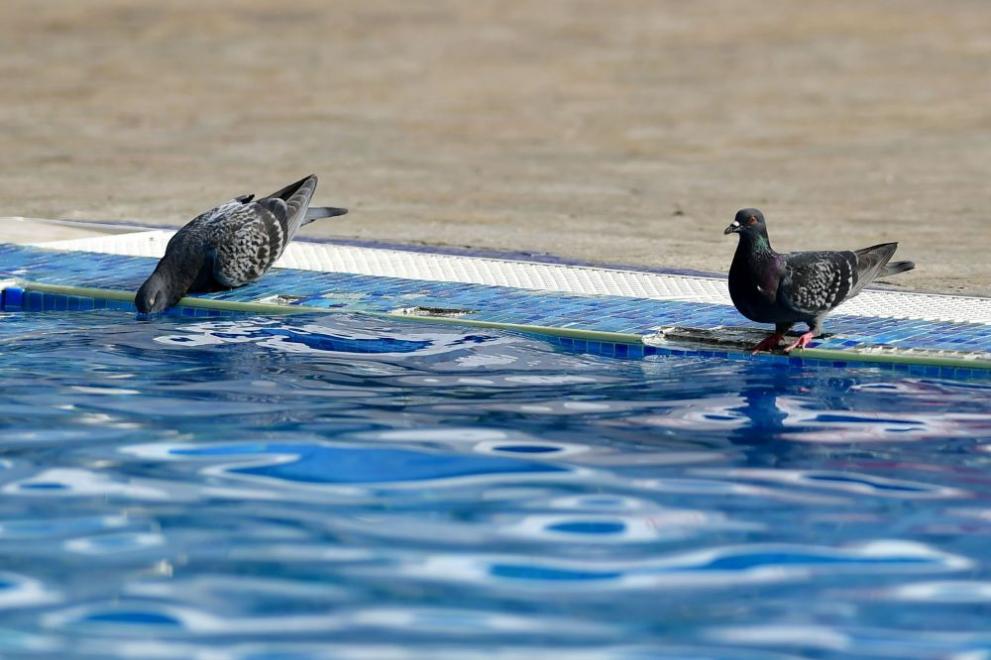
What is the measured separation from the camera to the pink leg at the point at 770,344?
7.15 metres

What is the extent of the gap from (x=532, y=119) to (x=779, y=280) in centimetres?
1067

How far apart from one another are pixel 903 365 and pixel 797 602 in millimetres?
2464

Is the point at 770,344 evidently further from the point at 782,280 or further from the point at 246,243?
the point at 246,243

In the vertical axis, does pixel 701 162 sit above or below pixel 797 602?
above

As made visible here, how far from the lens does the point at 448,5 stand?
82.5 ft

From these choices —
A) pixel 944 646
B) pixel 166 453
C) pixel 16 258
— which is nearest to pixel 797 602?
pixel 944 646

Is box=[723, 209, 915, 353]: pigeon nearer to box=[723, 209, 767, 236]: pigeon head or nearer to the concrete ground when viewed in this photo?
box=[723, 209, 767, 236]: pigeon head

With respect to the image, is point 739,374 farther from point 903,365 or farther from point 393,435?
point 393,435

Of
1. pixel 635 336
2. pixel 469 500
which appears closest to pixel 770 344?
pixel 635 336

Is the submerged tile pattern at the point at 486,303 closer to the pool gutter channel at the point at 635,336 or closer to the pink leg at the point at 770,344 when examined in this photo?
the pool gutter channel at the point at 635,336

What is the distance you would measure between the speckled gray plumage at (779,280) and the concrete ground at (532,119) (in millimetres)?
2382

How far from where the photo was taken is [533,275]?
29.0ft

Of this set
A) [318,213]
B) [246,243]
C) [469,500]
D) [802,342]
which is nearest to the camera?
[469,500]

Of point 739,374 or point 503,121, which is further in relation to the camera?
point 503,121
